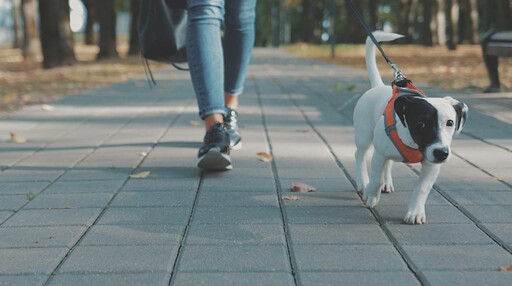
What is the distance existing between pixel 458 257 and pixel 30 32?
21.3 metres

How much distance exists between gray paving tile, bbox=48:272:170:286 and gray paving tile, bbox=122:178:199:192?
4.67ft

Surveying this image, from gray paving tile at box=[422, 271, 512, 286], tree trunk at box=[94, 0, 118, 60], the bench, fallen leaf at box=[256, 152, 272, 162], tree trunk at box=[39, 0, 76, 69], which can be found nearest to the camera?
gray paving tile at box=[422, 271, 512, 286]

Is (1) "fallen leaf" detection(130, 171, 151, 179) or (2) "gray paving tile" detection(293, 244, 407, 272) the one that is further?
(1) "fallen leaf" detection(130, 171, 151, 179)

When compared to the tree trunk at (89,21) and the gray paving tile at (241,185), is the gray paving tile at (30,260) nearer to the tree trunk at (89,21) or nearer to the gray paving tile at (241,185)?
the gray paving tile at (241,185)

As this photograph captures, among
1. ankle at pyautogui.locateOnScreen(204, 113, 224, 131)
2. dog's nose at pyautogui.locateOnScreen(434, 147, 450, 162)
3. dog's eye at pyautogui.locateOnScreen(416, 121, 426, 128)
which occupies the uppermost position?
dog's eye at pyautogui.locateOnScreen(416, 121, 426, 128)

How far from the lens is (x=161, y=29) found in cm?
492

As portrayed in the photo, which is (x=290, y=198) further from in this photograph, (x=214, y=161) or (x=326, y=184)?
(x=214, y=161)

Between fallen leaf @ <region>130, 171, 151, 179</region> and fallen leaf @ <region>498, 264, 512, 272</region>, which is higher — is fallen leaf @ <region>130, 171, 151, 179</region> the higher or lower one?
the lower one

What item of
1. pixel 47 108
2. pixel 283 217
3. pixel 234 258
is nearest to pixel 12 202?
pixel 283 217

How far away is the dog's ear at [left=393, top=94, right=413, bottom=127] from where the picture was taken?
303 cm

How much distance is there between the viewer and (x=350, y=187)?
4.07 meters

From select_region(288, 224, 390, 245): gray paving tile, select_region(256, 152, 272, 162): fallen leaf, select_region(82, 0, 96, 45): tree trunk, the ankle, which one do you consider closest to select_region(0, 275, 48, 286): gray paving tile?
select_region(288, 224, 390, 245): gray paving tile

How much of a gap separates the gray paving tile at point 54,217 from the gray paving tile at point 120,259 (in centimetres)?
44

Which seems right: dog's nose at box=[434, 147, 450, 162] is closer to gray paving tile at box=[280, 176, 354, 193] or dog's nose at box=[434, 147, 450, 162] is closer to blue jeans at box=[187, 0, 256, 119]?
gray paving tile at box=[280, 176, 354, 193]
